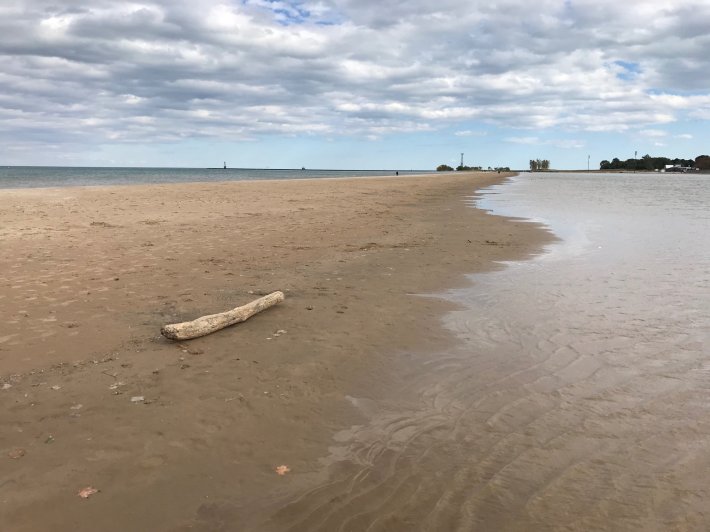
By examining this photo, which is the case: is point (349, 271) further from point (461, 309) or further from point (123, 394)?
point (123, 394)

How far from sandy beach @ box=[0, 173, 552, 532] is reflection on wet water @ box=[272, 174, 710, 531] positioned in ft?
0.94

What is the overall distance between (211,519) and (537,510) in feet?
6.43

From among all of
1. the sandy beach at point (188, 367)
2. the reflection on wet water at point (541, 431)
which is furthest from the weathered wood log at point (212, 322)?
the reflection on wet water at point (541, 431)

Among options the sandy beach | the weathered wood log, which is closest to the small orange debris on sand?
the sandy beach

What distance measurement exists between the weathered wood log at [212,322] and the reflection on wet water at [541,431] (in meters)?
2.34

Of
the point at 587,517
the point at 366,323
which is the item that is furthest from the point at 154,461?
the point at 366,323

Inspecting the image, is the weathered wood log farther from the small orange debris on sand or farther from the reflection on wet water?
the small orange debris on sand

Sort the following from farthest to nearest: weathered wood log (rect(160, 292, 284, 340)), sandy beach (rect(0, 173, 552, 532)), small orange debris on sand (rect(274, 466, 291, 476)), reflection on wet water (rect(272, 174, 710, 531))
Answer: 1. weathered wood log (rect(160, 292, 284, 340))
2. small orange debris on sand (rect(274, 466, 291, 476))
3. sandy beach (rect(0, 173, 552, 532))
4. reflection on wet water (rect(272, 174, 710, 531))

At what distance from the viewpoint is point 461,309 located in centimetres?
762

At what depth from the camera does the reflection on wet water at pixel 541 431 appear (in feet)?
10.3

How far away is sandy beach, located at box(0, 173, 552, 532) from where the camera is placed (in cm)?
334

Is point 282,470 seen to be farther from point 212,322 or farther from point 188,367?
point 212,322

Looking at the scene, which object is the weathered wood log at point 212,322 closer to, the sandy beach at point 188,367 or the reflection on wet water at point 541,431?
the sandy beach at point 188,367

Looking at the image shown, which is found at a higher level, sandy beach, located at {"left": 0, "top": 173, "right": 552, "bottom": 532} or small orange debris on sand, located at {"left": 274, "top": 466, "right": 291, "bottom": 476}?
sandy beach, located at {"left": 0, "top": 173, "right": 552, "bottom": 532}
